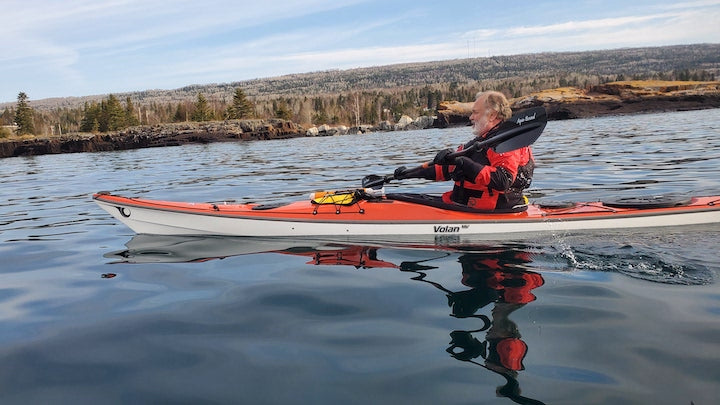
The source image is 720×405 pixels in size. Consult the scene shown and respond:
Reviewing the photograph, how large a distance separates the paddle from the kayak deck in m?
0.89

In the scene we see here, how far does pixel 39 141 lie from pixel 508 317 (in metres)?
71.3

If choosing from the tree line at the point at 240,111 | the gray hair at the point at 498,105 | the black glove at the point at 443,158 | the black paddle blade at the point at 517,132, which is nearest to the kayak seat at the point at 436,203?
the black glove at the point at 443,158

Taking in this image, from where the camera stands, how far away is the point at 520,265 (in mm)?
5680

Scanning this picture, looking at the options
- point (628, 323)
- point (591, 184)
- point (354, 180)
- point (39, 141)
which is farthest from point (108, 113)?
point (628, 323)

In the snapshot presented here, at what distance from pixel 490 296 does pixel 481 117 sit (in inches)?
122

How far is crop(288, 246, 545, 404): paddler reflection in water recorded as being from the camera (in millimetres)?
3457

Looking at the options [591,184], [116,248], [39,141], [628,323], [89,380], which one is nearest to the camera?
[89,380]

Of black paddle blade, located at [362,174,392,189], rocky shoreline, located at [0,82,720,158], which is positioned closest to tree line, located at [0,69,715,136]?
rocky shoreline, located at [0,82,720,158]

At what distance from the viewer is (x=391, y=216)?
723 cm

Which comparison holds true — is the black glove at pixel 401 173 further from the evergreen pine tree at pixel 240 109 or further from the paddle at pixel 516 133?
the evergreen pine tree at pixel 240 109

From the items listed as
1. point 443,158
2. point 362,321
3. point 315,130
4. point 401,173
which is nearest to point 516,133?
point 443,158

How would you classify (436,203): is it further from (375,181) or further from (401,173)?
(375,181)

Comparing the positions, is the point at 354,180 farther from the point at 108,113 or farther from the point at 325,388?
the point at 108,113

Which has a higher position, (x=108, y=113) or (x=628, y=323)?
(x=108, y=113)
